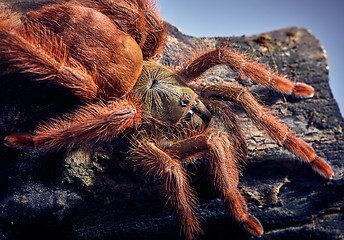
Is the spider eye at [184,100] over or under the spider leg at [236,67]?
under

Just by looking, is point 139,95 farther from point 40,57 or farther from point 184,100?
point 40,57

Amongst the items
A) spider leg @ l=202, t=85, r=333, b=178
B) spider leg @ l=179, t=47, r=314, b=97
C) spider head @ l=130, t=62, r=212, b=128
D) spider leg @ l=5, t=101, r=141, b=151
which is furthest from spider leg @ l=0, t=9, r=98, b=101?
spider leg @ l=202, t=85, r=333, b=178

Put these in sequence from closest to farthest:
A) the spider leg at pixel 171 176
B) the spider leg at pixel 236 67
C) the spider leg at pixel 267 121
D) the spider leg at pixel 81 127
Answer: the spider leg at pixel 81 127
the spider leg at pixel 171 176
the spider leg at pixel 267 121
the spider leg at pixel 236 67

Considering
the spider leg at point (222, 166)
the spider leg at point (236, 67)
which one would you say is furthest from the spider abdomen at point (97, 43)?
the spider leg at point (222, 166)

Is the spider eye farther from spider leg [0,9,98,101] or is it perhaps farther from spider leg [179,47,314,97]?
spider leg [0,9,98,101]

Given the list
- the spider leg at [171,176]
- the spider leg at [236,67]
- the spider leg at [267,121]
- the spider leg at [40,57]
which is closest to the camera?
the spider leg at [40,57]

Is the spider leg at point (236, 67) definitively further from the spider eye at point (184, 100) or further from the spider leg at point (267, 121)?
the spider eye at point (184, 100)

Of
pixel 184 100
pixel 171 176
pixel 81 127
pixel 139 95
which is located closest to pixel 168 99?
pixel 184 100
